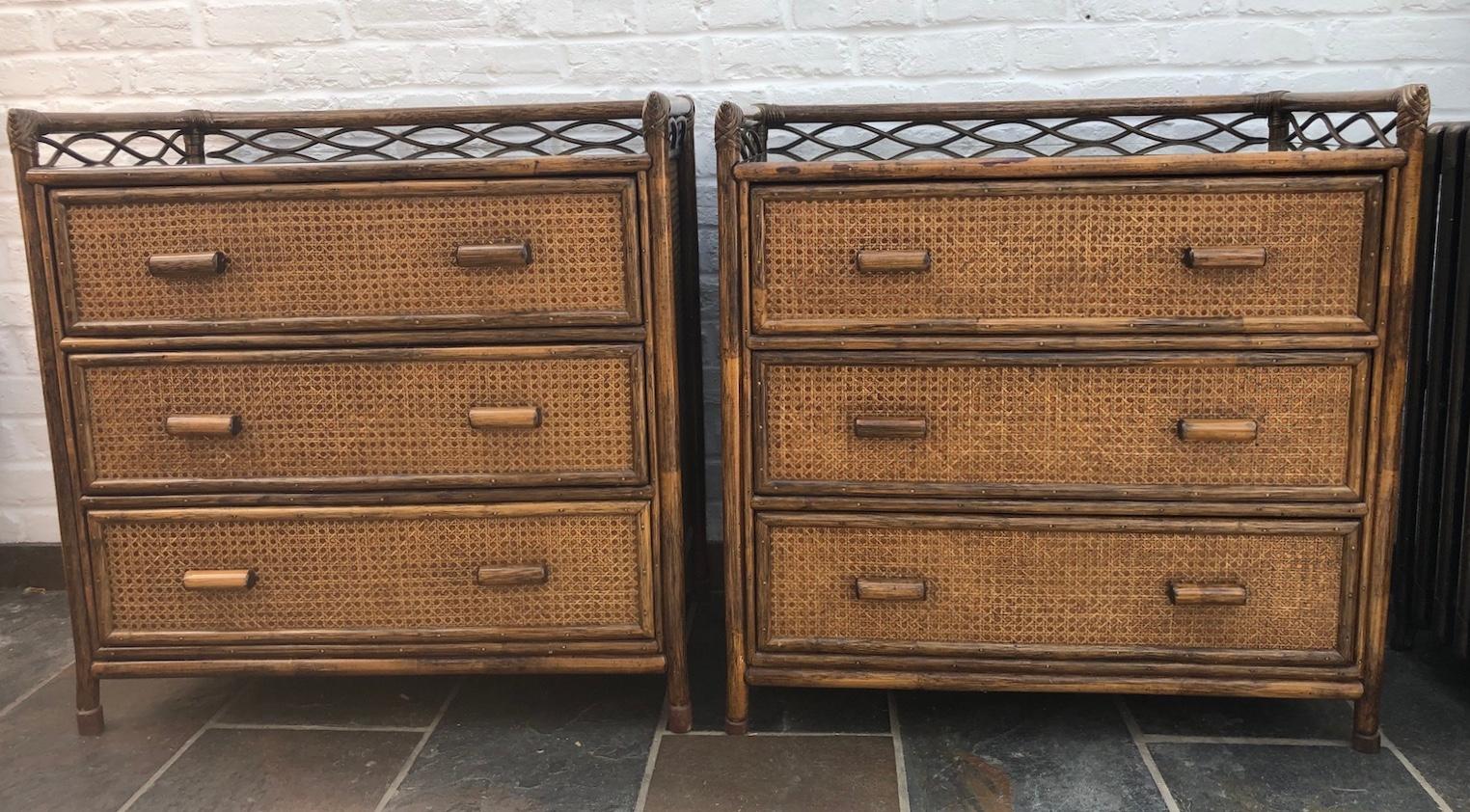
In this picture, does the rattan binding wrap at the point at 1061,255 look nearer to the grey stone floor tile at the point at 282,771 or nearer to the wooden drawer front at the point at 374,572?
the wooden drawer front at the point at 374,572

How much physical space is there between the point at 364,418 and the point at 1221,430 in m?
1.19

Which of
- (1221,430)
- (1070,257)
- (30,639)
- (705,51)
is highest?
(705,51)

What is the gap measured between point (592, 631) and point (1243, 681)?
0.93 metres

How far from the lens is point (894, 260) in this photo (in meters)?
1.40

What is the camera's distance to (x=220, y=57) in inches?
77.4

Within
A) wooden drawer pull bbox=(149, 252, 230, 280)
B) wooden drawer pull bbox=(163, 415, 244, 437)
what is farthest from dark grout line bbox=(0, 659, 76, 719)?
wooden drawer pull bbox=(149, 252, 230, 280)

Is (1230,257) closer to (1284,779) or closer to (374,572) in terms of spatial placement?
(1284,779)

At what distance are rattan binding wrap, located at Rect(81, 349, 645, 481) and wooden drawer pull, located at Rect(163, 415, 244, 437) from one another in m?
0.01

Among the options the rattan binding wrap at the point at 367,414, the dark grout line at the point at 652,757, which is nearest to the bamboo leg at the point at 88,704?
the rattan binding wrap at the point at 367,414

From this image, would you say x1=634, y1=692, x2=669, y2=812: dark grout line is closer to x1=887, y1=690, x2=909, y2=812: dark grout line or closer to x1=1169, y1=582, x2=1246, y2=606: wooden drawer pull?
x1=887, y1=690, x2=909, y2=812: dark grout line

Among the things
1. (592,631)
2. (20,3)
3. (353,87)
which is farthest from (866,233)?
(20,3)

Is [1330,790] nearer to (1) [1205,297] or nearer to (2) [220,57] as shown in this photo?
(1) [1205,297]

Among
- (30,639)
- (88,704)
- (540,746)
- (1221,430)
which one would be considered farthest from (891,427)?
(30,639)

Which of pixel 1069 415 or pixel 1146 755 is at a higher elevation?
pixel 1069 415
